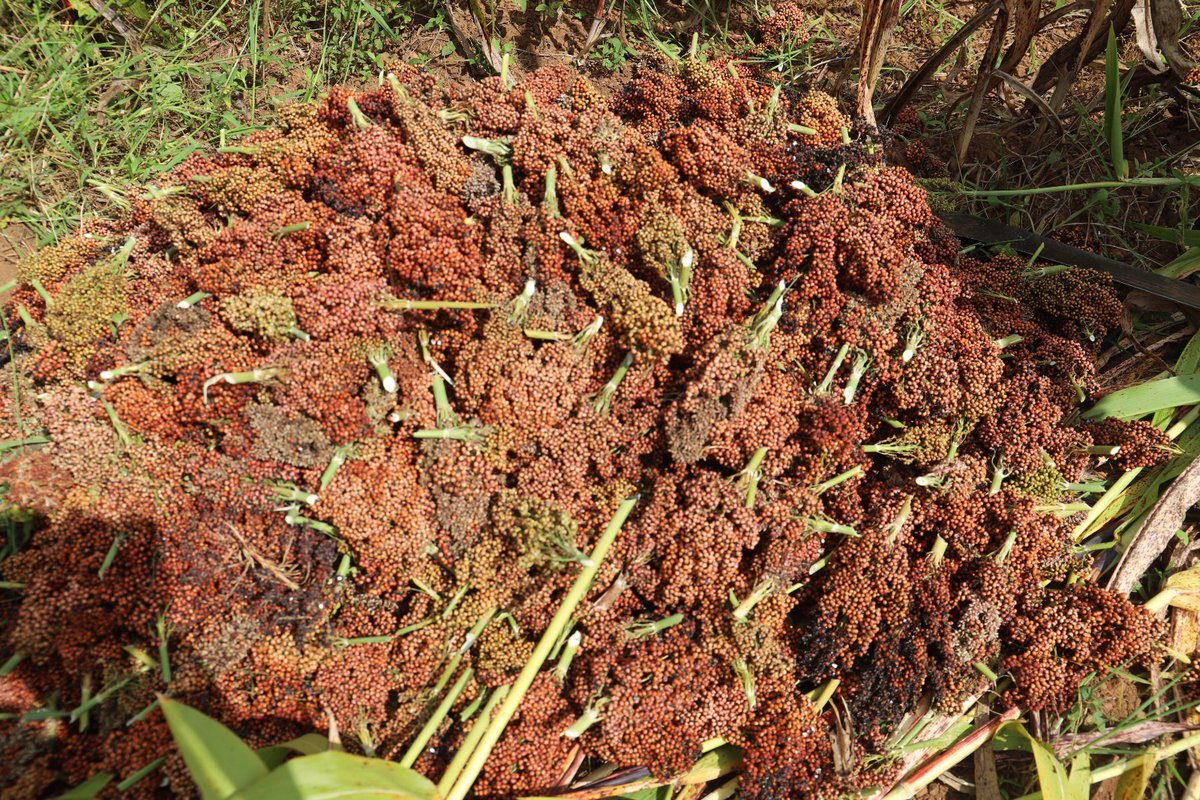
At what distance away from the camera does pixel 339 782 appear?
228 centimetres

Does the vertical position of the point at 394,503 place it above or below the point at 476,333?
below

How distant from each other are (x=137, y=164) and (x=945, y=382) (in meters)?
4.26

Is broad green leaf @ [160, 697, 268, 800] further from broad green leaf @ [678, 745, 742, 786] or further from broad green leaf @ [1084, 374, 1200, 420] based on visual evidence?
broad green leaf @ [1084, 374, 1200, 420]

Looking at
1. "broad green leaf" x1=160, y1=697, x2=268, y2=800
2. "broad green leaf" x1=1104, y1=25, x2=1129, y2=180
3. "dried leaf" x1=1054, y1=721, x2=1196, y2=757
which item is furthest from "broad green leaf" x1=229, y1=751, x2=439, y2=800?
"broad green leaf" x1=1104, y1=25, x2=1129, y2=180

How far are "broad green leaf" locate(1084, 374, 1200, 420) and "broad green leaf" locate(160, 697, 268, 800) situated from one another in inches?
153

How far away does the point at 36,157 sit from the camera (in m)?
3.85

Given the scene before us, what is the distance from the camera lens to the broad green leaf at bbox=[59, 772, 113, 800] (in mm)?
2395

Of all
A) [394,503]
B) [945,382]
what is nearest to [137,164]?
[394,503]

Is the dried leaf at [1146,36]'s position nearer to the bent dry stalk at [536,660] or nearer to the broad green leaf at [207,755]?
the bent dry stalk at [536,660]

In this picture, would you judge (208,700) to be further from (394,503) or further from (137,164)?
(137,164)

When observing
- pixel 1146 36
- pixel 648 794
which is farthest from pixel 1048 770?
pixel 1146 36

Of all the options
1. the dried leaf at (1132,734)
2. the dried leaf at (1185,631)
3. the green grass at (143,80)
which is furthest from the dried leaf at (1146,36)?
the green grass at (143,80)

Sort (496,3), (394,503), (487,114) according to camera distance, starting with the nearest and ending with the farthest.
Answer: (394,503), (487,114), (496,3)

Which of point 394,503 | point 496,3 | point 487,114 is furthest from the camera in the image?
point 496,3
